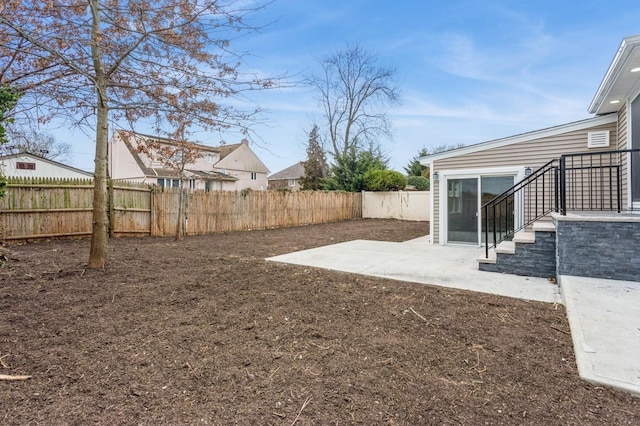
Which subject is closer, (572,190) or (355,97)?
(572,190)

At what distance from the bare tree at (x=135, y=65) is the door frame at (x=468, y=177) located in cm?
564

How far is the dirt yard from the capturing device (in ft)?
5.90

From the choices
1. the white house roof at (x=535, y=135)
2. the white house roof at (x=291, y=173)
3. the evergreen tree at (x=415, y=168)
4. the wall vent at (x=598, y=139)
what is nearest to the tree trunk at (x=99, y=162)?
the white house roof at (x=535, y=135)

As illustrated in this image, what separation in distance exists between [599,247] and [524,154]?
3.71 meters

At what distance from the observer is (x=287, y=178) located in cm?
3928

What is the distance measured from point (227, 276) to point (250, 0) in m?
3.76

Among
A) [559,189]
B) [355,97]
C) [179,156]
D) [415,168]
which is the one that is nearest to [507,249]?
[559,189]

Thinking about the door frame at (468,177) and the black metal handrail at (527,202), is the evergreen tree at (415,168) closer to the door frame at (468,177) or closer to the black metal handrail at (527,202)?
the door frame at (468,177)

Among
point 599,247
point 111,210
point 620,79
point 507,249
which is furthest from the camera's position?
point 111,210

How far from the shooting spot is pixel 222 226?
11.4m

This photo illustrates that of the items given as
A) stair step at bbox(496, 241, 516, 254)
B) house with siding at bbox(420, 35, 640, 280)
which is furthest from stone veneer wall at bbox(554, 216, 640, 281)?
stair step at bbox(496, 241, 516, 254)

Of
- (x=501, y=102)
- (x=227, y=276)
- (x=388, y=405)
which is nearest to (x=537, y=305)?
(x=388, y=405)

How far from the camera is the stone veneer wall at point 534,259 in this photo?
15.4 feet

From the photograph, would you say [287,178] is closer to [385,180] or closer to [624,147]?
[385,180]
